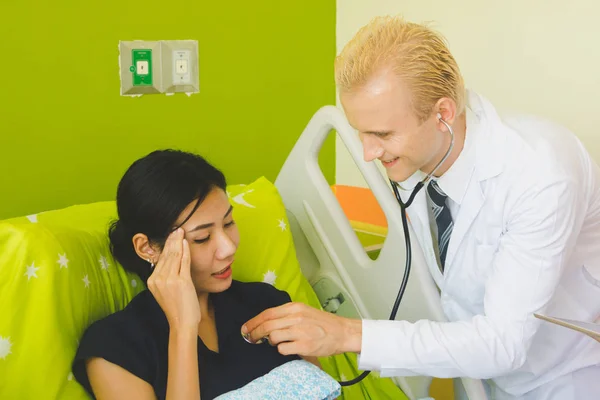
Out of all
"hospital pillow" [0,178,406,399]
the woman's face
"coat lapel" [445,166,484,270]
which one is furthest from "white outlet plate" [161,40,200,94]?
"coat lapel" [445,166,484,270]

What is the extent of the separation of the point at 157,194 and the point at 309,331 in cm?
44

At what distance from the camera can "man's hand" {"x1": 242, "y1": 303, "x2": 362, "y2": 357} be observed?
4.54 ft

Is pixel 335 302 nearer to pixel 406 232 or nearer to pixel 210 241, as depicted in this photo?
pixel 406 232

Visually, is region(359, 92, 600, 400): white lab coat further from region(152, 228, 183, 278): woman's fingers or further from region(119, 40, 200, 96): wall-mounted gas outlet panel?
region(119, 40, 200, 96): wall-mounted gas outlet panel

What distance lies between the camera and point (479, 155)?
1479 mm

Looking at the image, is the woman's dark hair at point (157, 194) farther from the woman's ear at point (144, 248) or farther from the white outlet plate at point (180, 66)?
the white outlet plate at point (180, 66)

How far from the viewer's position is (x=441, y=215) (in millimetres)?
1650

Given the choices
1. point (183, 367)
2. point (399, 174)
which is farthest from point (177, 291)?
point (399, 174)

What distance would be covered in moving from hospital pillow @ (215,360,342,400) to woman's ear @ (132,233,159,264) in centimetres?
35

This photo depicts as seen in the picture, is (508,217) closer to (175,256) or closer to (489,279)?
(489,279)

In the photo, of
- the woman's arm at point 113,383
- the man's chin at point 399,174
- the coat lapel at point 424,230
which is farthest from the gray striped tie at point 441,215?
the woman's arm at point 113,383

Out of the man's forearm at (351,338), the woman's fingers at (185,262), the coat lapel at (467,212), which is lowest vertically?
the man's forearm at (351,338)

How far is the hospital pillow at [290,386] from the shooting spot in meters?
1.39

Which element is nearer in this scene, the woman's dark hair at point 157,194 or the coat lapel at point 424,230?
the woman's dark hair at point 157,194
